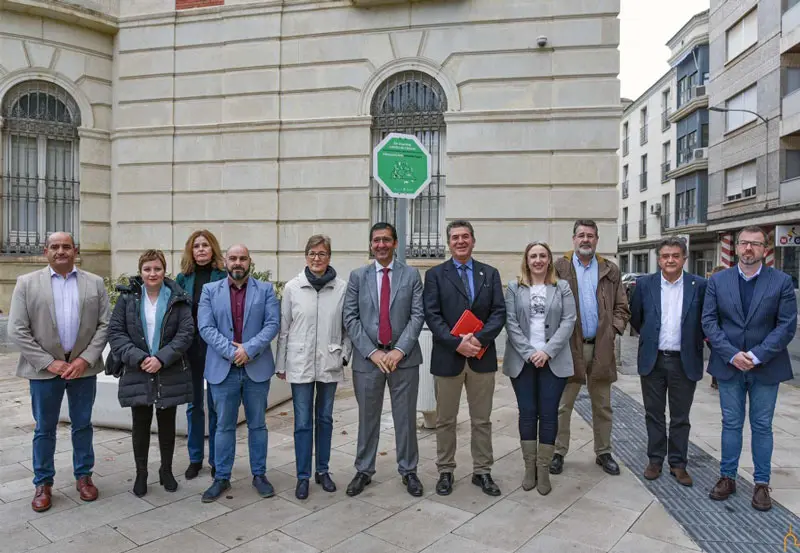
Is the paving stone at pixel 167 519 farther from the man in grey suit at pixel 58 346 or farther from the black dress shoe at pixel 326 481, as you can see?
the black dress shoe at pixel 326 481

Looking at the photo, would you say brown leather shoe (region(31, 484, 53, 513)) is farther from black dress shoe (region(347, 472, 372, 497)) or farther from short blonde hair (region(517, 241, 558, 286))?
short blonde hair (region(517, 241, 558, 286))

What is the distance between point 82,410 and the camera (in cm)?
476

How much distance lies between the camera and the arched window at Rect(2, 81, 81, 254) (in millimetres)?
A: 11641

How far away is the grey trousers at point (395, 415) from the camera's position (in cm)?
487

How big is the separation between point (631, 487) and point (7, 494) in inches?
201

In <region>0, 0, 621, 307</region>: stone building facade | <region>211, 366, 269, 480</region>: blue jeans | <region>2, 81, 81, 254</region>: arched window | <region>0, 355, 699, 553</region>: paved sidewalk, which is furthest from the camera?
<region>2, 81, 81, 254</region>: arched window

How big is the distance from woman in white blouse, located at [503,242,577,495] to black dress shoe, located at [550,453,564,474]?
1.52 ft

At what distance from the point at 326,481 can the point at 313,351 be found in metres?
1.10

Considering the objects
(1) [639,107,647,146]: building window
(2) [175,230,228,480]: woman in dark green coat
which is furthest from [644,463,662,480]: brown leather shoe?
(1) [639,107,647,146]: building window

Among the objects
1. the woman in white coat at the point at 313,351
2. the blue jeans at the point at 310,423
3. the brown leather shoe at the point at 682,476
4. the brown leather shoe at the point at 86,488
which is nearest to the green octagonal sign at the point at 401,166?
the woman in white coat at the point at 313,351

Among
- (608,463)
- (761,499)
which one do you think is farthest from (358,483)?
(761,499)

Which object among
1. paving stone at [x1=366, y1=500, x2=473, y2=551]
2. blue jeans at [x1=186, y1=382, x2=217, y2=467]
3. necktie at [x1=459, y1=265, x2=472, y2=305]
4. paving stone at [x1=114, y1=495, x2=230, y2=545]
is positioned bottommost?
paving stone at [x1=114, y1=495, x2=230, y2=545]

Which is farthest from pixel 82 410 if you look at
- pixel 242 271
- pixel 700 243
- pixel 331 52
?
pixel 700 243

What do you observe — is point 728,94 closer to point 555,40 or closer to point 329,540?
point 555,40
